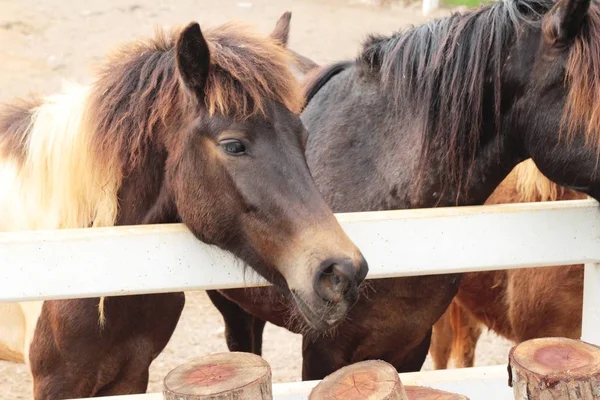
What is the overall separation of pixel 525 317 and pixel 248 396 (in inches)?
81.9

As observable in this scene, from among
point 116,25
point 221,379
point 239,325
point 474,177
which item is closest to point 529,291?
point 474,177

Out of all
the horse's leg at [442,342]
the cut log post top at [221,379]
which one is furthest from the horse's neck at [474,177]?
the horse's leg at [442,342]

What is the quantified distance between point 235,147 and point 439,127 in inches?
33.0

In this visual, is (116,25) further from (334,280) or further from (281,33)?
(334,280)

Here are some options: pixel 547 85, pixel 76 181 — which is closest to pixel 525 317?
pixel 547 85

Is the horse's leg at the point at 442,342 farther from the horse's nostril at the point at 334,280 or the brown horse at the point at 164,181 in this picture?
the horse's nostril at the point at 334,280

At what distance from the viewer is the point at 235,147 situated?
224 cm

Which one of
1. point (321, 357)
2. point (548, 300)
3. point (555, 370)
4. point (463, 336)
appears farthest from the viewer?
point (463, 336)

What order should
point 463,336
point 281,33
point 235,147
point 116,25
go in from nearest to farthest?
point 235,147, point 281,33, point 463,336, point 116,25

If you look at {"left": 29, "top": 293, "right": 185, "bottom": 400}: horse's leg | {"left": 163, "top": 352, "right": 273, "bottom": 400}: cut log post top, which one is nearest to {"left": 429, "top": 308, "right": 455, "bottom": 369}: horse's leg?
{"left": 29, "top": 293, "right": 185, "bottom": 400}: horse's leg

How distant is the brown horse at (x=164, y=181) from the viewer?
2172 millimetres

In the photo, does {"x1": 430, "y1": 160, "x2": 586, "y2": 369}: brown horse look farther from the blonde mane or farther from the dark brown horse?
the dark brown horse

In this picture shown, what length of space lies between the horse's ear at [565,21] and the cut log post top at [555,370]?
1082 millimetres

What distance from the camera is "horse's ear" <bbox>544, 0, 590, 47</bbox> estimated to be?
245cm
